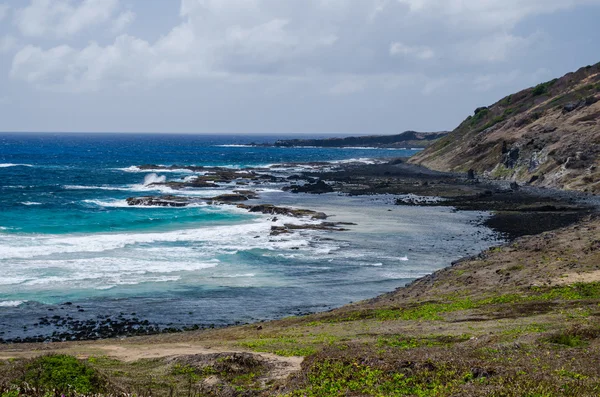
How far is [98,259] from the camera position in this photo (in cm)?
4238

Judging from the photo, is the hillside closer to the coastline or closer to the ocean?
the ocean

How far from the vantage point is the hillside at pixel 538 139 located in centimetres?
8250

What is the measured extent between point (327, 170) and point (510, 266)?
317ft

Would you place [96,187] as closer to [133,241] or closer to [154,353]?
[133,241]

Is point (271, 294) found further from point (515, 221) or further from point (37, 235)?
point (515, 221)

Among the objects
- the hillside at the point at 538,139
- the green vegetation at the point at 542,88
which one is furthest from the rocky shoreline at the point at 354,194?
the green vegetation at the point at 542,88

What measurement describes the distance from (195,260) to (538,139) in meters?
70.9

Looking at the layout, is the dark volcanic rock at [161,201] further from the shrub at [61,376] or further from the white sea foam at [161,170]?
the shrub at [61,376]

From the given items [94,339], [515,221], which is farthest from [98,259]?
[515,221]

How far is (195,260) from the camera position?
4281cm

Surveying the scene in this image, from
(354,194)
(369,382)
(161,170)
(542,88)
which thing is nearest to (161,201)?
(354,194)

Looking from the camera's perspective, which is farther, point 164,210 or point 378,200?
point 378,200

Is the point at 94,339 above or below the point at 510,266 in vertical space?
below

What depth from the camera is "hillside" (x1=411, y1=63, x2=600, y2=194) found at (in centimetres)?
8250
